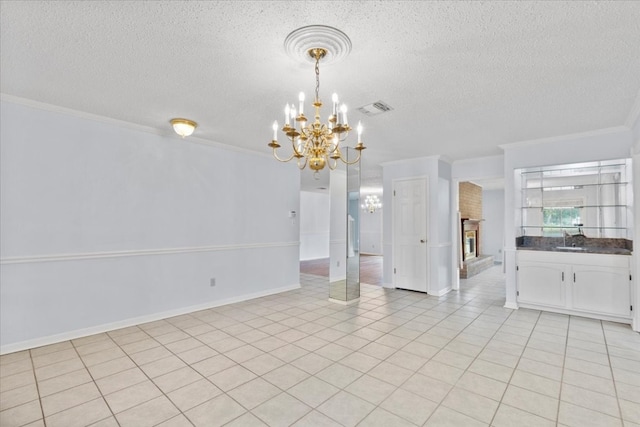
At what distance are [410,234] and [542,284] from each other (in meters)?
2.10

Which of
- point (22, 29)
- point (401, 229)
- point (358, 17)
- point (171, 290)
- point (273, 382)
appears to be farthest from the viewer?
point (401, 229)

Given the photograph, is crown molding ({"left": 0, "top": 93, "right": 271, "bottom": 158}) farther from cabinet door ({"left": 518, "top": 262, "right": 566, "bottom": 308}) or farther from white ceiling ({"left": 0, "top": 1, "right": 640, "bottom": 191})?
cabinet door ({"left": 518, "top": 262, "right": 566, "bottom": 308})

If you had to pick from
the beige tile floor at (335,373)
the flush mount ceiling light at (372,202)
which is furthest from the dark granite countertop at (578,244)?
the flush mount ceiling light at (372,202)

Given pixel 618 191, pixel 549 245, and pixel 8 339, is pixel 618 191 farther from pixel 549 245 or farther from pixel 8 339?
pixel 8 339

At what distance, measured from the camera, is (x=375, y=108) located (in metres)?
3.20

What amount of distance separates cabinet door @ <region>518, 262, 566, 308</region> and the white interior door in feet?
4.88

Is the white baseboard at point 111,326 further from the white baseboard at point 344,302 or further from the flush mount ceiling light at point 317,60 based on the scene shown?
the flush mount ceiling light at point 317,60

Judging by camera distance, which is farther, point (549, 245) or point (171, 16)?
point (549, 245)

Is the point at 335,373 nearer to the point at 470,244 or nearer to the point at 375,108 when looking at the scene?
the point at 375,108

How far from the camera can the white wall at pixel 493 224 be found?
938 centimetres

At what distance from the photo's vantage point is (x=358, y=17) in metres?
1.79

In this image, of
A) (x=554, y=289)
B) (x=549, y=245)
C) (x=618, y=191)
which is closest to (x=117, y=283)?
(x=554, y=289)

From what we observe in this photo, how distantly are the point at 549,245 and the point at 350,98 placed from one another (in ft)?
13.7

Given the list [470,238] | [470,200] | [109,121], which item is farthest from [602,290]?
[109,121]
